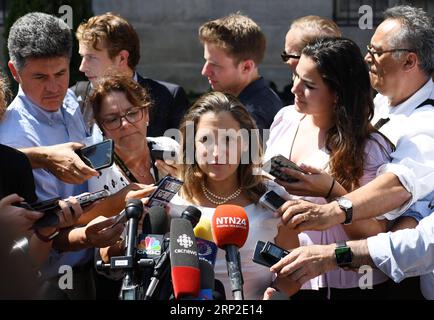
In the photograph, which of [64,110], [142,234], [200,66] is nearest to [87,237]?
[142,234]

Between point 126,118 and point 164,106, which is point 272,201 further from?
point 164,106

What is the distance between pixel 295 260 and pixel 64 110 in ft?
4.92

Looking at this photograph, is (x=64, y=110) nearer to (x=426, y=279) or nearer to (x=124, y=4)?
(x=426, y=279)

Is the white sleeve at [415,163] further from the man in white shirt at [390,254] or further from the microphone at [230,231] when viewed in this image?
the microphone at [230,231]

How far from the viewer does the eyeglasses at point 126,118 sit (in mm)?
3926

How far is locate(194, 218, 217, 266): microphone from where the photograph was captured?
3.17m

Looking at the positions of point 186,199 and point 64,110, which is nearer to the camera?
point 186,199

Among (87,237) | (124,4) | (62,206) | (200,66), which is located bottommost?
(200,66)

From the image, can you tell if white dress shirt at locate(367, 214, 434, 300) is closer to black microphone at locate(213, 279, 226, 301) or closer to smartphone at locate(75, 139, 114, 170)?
black microphone at locate(213, 279, 226, 301)

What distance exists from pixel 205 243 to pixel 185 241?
526 millimetres

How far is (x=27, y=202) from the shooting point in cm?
344

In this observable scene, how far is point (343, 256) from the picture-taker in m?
3.36

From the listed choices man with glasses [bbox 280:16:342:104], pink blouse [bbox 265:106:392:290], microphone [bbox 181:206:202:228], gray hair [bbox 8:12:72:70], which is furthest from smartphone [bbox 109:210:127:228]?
man with glasses [bbox 280:16:342:104]

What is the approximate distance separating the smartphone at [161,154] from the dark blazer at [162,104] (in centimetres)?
87
